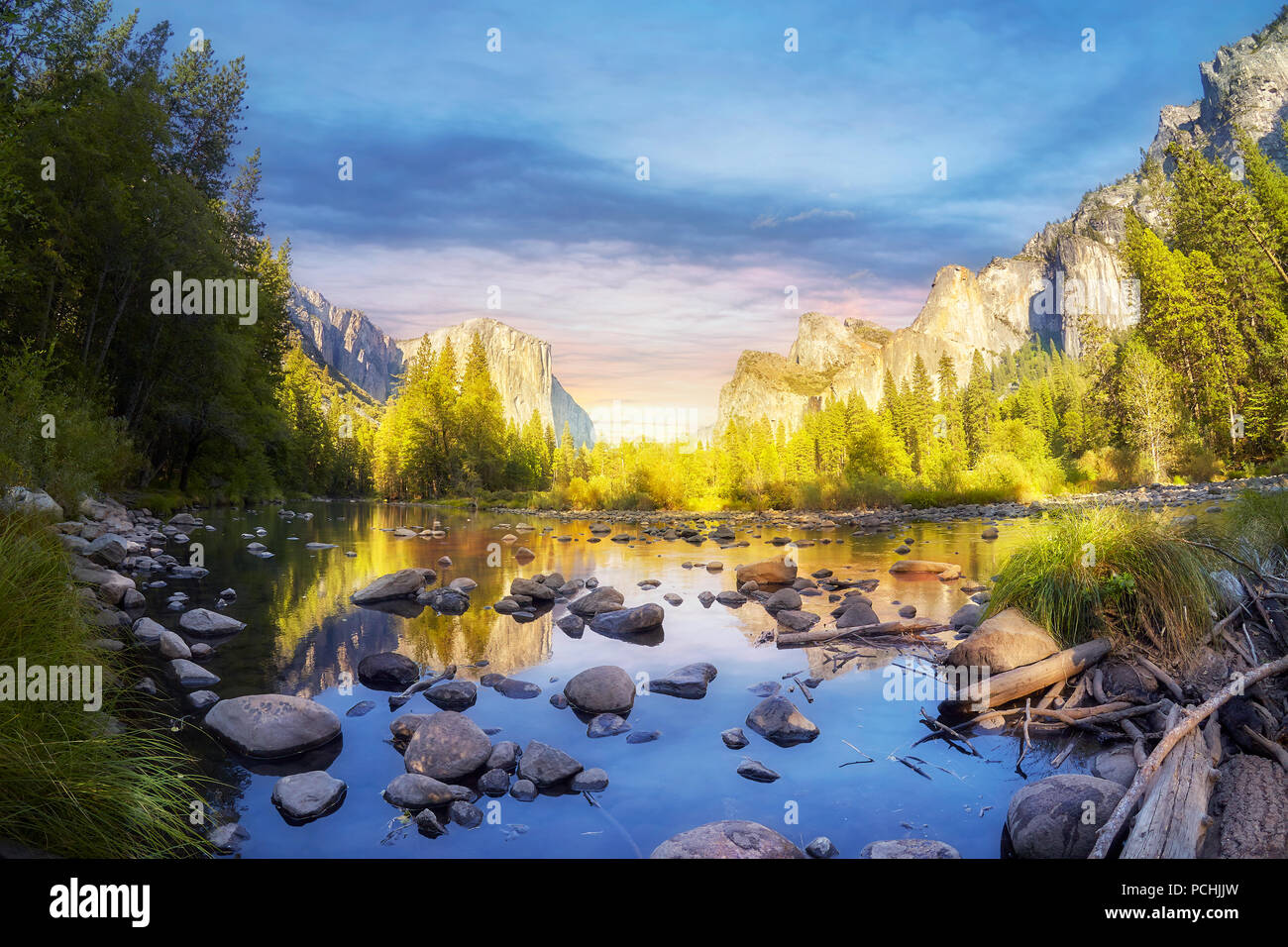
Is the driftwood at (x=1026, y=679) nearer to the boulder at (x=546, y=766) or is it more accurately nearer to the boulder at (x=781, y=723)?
the boulder at (x=781, y=723)

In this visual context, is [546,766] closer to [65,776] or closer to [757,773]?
[757,773]

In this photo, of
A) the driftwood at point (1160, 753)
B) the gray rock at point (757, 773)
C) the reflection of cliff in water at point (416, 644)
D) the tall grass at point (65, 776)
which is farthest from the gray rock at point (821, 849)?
the reflection of cliff in water at point (416, 644)

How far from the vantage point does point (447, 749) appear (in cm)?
464

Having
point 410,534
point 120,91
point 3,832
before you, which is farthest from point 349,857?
point 120,91

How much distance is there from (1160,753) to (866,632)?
4.72 m

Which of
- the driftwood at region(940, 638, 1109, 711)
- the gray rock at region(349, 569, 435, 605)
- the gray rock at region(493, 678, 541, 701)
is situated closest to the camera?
the driftwood at region(940, 638, 1109, 711)

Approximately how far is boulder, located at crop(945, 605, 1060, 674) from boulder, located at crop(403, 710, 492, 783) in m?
4.34

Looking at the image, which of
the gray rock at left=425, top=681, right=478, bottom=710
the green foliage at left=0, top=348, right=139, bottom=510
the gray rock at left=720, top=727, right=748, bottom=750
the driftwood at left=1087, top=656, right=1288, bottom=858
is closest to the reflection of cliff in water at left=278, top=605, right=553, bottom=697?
the gray rock at left=425, top=681, right=478, bottom=710

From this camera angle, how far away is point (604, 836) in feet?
12.7

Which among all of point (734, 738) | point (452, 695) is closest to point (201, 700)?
point (452, 695)

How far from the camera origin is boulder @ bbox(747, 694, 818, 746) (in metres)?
5.28

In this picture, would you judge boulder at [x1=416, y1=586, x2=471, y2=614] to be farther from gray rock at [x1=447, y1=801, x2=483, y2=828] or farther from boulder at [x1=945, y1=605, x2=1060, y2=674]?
boulder at [x1=945, y1=605, x2=1060, y2=674]

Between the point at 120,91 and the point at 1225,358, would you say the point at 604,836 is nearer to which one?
the point at 120,91

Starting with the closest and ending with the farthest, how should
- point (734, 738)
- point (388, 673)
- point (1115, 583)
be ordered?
point (734, 738), point (1115, 583), point (388, 673)
